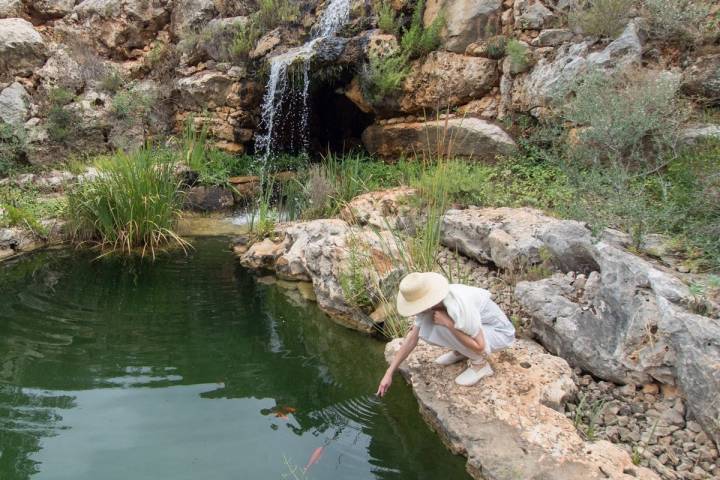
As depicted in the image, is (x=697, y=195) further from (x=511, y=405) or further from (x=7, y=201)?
(x=7, y=201)

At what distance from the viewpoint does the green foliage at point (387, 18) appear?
8234 mm

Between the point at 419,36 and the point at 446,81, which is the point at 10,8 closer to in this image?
the point at 419,36

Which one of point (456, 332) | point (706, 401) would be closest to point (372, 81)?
point (456, 332)

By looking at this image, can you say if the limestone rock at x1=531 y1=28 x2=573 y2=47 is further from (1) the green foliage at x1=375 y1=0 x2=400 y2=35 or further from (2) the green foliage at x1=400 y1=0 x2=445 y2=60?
(1) the green foliage at x1=375 y1=0 x2=400 y2=35

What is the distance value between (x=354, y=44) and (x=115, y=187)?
4.72 m

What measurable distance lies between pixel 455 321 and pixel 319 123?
8.11 m

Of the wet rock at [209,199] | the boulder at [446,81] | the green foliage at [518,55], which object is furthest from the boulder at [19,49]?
the green foliage at [518,55]

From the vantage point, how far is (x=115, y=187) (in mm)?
5602

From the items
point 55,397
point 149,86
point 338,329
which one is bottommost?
point 338,329

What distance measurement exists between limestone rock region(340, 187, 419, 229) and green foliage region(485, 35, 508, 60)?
9.60 feet

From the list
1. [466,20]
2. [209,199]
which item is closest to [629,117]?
[466,20]

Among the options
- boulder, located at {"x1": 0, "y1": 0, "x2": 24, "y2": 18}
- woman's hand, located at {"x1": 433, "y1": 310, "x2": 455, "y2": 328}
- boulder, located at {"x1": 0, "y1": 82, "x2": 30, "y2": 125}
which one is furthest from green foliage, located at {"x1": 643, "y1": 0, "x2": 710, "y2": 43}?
boulder, located at {"x1": 0, "y1": 0, "x2": 24, "y2": 18}

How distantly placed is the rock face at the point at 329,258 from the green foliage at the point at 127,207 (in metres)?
1.12

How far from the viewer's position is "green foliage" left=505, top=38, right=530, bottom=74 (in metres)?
6.79
